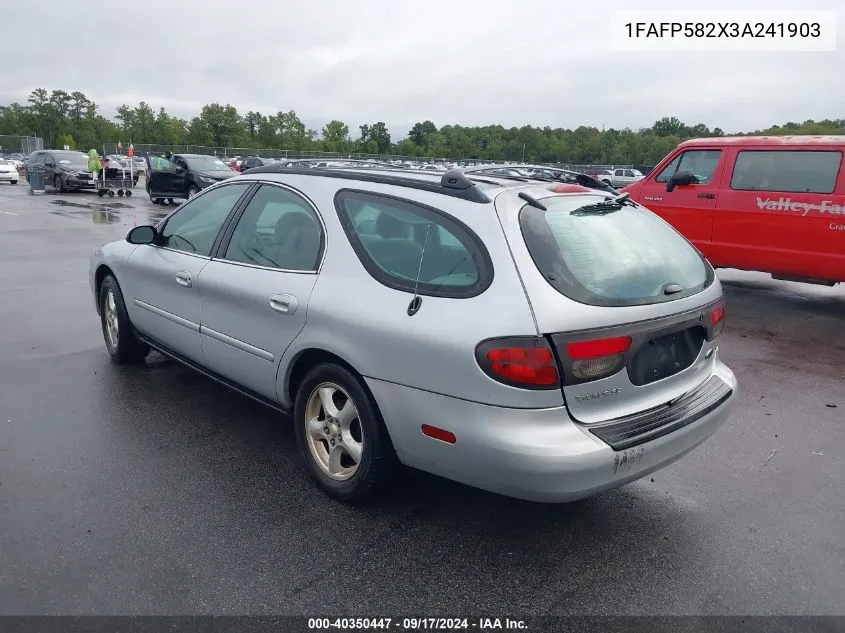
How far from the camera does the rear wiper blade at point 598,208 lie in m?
3.31

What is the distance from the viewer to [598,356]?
8.92 feet

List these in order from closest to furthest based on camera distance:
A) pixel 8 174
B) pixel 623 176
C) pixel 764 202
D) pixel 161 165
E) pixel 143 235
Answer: pixel 143 235, pixel 764 202, pixel 161 165, pixel 8 174, pixel 623 176

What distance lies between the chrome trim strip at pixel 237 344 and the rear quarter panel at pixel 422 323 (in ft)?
0.64

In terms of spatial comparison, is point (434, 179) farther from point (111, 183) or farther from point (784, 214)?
point (111, 183)

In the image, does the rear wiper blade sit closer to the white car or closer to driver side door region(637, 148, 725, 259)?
driver side door region(637, 148, 725, 259)

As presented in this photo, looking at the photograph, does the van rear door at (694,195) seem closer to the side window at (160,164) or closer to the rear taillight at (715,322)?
the rear taillight at (715,322)

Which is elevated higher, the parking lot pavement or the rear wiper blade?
the rear wiper blade

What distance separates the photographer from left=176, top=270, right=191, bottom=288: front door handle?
14.0ft

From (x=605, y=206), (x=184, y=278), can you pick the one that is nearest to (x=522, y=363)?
(x=605, y=206)

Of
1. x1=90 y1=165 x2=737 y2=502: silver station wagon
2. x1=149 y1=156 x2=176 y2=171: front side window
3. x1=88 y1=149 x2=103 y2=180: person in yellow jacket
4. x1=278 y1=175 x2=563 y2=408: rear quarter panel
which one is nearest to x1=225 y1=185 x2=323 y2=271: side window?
x1=90 y1=165 x2=737 y2=502: silver station wagon

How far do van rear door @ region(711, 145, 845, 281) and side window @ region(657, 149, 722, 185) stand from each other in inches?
9.7

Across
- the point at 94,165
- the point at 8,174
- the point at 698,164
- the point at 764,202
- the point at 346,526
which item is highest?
the point at 94,165

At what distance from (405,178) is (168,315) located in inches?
80.8

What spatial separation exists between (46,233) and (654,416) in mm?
13719
